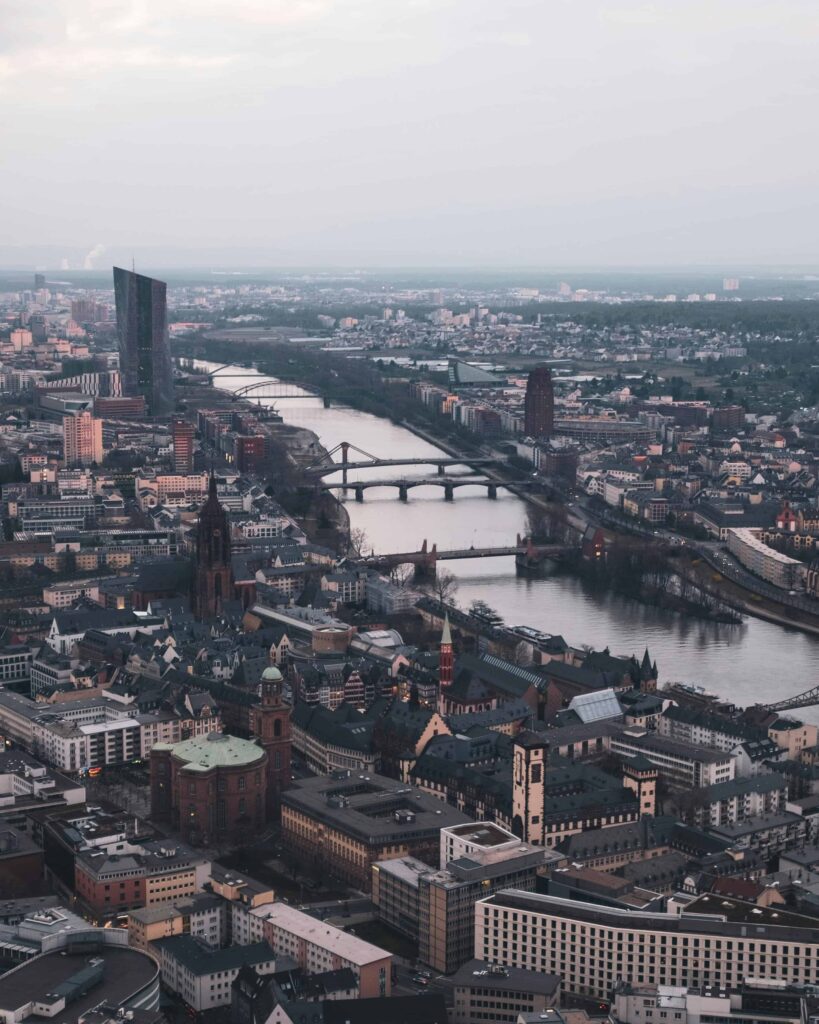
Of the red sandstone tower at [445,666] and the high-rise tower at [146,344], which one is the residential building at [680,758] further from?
the high-rise tower at [146,344]

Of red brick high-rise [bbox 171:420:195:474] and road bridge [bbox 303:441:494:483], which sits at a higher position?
red brick high-rise [bbox 171:420:195:474]

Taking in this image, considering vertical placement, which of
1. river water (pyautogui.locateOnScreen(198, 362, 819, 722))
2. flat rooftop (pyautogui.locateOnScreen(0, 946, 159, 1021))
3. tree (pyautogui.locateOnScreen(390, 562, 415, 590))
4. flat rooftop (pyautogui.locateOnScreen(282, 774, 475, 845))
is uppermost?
flat rooftop (pyautogui.locateOnScreen(0, 946, 159, 1021))

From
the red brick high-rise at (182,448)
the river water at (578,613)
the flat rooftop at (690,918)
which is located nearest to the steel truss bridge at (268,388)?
the red brick high-rise at (182,448)

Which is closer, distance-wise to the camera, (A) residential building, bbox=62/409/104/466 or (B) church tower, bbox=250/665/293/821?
(B) church tower, bbox=250/665/293/821

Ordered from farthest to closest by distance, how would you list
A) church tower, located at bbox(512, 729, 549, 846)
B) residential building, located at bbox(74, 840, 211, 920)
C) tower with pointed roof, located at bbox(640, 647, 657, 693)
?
tower with pointed roof, located at bbox(640, 647, 657, 693) → church tower, located at bbox(512, 729, 549, 846) → residential building, located at bbox(74, 840, 211, 920)

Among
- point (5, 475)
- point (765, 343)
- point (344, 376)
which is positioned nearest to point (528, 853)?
point (5, 475)

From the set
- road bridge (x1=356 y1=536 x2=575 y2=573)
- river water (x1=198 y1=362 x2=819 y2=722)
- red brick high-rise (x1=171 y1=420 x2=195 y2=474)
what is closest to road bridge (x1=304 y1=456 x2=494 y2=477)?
river water (x1=198 y1=362 x2=819 y2=722)

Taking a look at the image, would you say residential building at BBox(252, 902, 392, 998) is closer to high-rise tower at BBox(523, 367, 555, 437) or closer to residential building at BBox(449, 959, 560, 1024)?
residential building at BBox(449, 959, 560, 1024)

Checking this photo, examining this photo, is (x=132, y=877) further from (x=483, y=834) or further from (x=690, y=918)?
(x=690, y=918)
